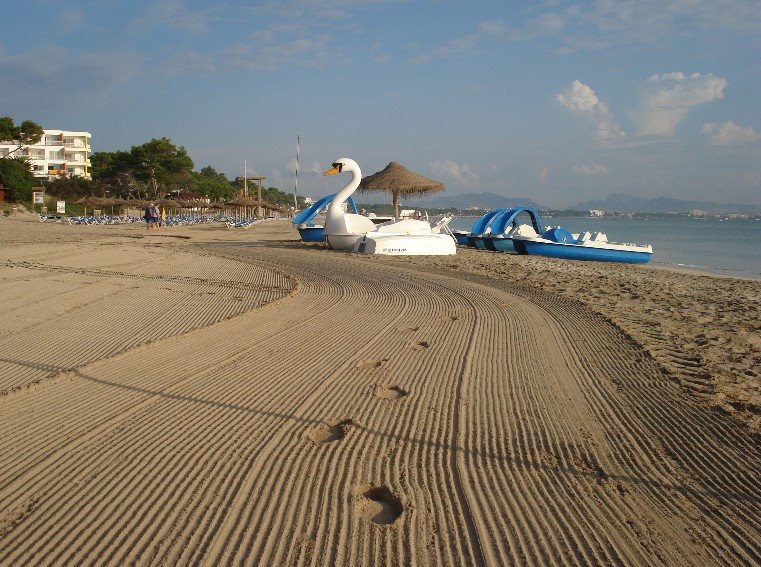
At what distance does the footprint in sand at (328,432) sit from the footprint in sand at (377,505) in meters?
0.67

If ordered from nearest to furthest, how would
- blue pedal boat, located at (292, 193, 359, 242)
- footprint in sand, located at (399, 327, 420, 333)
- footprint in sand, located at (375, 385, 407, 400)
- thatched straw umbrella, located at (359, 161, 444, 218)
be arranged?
footprint in sand, located at (375, 385, 407, 400)
footprint in sand, located at (399, 327, 420, 333)
blue pedal boat, located at (292, 193, 359, 242)
thatched straw umbrella, located at (359, 161, 444, 218)

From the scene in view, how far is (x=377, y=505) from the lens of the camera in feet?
9.62

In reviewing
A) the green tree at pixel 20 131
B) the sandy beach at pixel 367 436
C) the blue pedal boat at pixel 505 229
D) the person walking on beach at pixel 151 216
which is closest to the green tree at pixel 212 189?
the green tree at pixel 20 131

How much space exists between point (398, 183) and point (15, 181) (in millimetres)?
39710

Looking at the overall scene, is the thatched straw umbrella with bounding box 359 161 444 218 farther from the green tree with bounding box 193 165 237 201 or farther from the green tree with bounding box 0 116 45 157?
the green tree with bounding box 193 165 237 201

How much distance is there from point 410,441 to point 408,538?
1.09 metres

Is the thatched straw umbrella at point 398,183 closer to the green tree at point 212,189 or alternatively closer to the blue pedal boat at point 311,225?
the blue pedal boat at point 311,225

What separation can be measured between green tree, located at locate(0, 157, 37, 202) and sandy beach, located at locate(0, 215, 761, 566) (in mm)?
50271

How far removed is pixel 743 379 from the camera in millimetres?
5535

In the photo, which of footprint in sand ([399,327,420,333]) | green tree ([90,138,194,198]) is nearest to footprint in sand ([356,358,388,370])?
footprint in sand ([399,327,420,333])

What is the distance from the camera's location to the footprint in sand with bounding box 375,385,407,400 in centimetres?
460

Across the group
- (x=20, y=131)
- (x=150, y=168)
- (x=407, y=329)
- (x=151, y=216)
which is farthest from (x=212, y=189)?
(x=407, y=329)

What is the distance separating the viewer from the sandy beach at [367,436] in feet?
8.60

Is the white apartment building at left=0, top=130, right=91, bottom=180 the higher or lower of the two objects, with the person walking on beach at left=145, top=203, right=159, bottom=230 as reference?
higher
